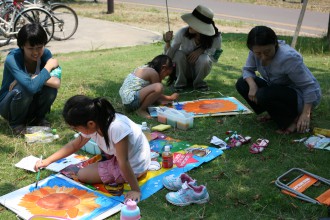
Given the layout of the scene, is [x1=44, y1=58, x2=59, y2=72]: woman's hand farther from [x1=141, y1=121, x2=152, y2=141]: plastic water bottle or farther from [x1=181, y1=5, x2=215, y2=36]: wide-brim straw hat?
[x1=181, y1=5, x2=215, y2=36]: wide-brim straw hat

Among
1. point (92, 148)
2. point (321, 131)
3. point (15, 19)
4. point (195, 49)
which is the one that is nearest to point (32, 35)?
point (92, 148)

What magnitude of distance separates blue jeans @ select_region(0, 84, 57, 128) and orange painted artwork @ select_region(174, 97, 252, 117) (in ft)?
4.47

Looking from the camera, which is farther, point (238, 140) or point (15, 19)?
point (15, 19)

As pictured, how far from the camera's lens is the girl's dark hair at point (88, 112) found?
2.44m

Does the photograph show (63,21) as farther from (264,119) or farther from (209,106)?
(264,119)

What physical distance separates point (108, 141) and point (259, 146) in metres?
1.37

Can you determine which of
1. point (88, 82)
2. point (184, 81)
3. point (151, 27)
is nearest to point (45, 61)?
point (88, 82)

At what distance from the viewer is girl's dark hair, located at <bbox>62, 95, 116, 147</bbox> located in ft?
8.00

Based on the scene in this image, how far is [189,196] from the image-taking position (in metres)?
2.62

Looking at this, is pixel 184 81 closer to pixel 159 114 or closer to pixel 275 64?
pixel 159 114

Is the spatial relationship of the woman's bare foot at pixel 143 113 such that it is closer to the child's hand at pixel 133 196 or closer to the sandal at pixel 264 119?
the sandal at pixel 264 119

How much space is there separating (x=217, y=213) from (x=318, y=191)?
0.74 m

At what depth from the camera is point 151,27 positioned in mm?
10594

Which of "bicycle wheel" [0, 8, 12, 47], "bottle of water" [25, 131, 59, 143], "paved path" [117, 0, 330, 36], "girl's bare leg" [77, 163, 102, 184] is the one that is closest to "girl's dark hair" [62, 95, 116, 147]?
"girl's bare leg" [77, 163, 102, 184]
